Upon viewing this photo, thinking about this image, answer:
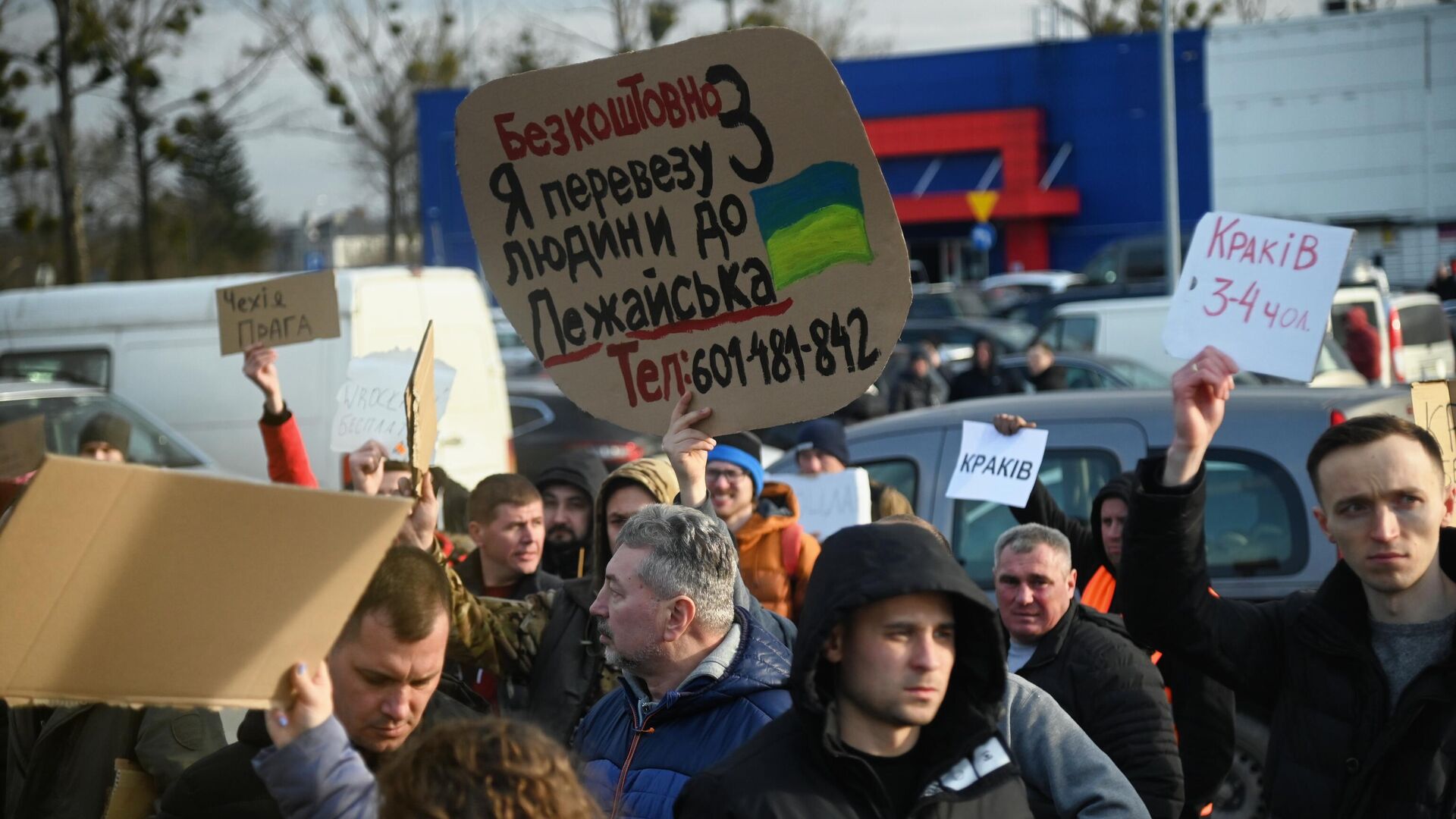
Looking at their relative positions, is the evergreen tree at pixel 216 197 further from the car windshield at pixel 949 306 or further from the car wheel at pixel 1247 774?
the car wheel at pixel 1247 774

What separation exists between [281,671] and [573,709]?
204cm

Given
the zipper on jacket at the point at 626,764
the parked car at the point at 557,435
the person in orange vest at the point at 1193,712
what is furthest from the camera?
the parked car at the point at 557,435

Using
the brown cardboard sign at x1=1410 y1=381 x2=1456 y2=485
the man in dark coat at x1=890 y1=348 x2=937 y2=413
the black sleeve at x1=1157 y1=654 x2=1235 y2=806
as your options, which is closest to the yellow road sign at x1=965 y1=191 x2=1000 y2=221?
the man in dark coat at x1=890 y1=348 x2=937 y2=413

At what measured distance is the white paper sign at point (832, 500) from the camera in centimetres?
610

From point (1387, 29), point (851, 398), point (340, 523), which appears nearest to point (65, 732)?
point (340, 523)

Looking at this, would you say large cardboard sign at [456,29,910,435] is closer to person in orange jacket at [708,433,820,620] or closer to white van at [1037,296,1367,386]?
person in orange jacket at [708,433,820,620]

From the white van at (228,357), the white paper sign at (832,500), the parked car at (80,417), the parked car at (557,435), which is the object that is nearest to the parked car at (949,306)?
the parked car at (557,435)

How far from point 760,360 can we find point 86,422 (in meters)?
7.31

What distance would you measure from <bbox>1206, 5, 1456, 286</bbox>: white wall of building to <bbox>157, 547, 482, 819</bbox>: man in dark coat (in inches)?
1427

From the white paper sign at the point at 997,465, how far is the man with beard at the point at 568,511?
146cm

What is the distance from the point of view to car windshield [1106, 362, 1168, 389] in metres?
13.9

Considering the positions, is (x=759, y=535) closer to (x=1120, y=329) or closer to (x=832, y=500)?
(x=832, y=500)

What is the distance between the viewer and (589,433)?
45.0ft

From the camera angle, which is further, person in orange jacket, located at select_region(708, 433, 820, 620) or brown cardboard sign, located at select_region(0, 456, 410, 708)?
person in orange jacket, located at select_region(708, 433, 820, 620)
